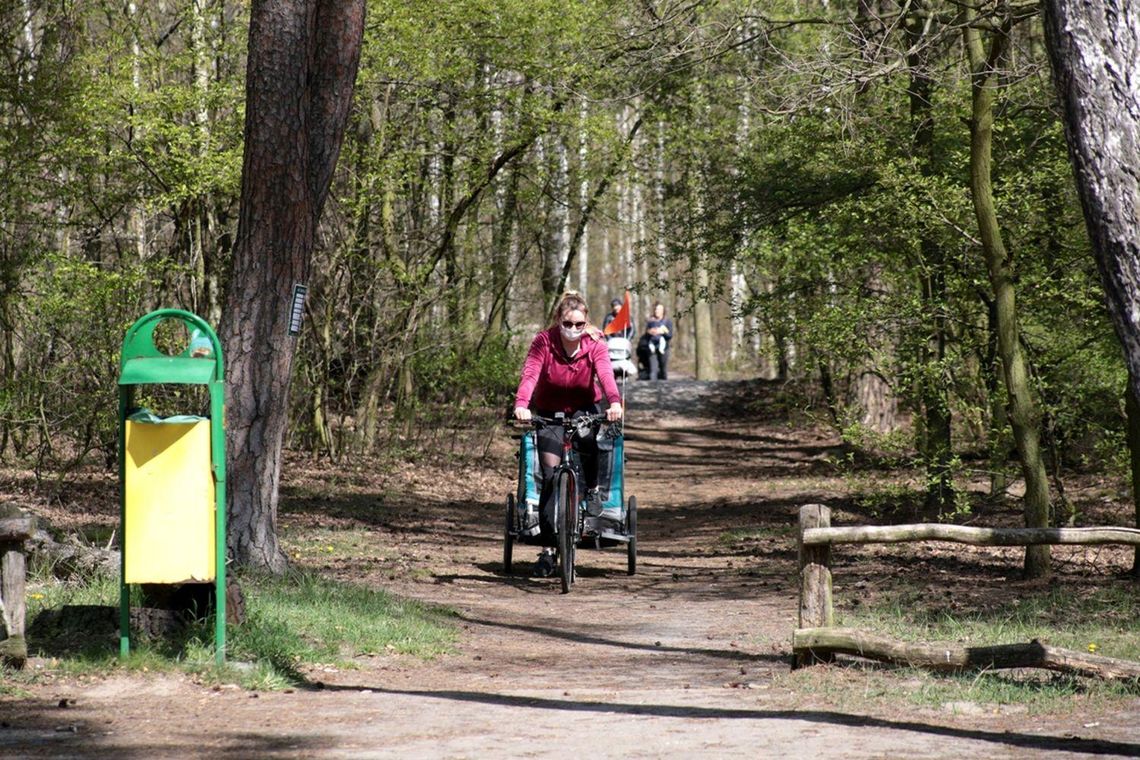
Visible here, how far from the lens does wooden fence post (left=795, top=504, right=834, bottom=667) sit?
7.41 meters

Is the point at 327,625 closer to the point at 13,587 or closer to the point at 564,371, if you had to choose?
the point at 13,587

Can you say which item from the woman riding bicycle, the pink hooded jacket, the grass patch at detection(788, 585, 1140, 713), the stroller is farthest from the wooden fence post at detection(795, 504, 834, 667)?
the stroller

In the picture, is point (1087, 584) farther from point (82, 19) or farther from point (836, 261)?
point (82, 19)

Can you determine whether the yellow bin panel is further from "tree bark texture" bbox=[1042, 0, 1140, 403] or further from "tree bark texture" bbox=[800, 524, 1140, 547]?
"tree bark texture" bbox=[1042, 0, 1140, 403]

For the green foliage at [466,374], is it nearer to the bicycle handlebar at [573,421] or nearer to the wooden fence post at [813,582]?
the bicycle handlebar at [573,421]

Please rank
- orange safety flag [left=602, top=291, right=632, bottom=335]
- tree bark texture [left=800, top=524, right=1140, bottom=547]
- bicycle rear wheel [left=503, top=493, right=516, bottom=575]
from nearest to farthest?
tree bark texture [left=800, top=524, right=1140, bottom=547], bicycle rear wheel [left=503, top=493, right=516, bottom=575], orange safety flag [left=602, top=291, right=632, bottom=335]

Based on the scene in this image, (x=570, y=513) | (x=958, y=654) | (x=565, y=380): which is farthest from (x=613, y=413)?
(x=958, y=654)

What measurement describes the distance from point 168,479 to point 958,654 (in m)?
3.98

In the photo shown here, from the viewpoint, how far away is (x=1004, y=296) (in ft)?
38.4

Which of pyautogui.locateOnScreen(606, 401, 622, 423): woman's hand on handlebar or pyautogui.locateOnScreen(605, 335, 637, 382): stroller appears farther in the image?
pyautogui.locateOnScreen(605, 335, 637, 382): stroller

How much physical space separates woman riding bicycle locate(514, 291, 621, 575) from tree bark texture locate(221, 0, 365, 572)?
2.01m

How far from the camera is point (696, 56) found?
1555cm

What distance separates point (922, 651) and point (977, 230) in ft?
22.1

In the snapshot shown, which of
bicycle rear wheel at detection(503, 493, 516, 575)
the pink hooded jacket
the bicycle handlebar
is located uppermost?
the pink hooded jacket
